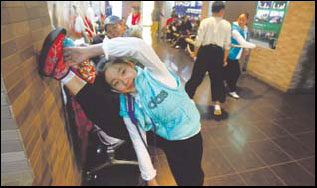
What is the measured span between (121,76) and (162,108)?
200 millimetres

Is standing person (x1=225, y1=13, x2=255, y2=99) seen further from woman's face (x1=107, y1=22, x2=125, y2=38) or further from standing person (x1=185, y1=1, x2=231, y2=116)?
woman's face (x1=107, y1=22, x2=125, y2=38)

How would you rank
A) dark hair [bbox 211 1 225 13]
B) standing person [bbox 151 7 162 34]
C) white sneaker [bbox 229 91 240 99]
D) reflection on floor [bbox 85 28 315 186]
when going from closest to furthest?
1. reflection on floor [bbox 85 28 315 186]
2. standing person [bbox 151 7 162 34]
3. dark hair [bbox 211 1 225 13]
4. white sneaker [bbox 229 91 240 99]

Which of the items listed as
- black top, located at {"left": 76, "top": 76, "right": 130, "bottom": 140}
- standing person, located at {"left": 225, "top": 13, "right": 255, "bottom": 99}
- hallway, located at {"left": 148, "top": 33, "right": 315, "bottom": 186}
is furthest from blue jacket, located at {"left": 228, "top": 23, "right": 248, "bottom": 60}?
black top, located at {"left": 76, "top": 76, "right": 130, "bottom": 140}

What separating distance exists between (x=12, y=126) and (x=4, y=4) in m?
0.29

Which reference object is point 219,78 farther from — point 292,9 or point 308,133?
point 292,9

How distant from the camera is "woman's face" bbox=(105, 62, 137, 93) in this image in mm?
756

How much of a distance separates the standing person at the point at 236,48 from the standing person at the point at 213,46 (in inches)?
9.0

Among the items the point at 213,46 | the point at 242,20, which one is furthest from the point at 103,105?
the point at 242,20

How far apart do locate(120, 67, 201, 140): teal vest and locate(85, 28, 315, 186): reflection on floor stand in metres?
0.60

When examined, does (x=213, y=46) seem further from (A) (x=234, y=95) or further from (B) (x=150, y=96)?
(B) (x=150, y=96)

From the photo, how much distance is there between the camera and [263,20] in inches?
105

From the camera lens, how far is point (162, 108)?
0.83m

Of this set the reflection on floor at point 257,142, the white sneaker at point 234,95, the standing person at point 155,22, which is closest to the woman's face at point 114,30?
the reflection on floor at point 257,142

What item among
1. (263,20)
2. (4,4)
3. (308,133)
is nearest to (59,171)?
(4,4)
